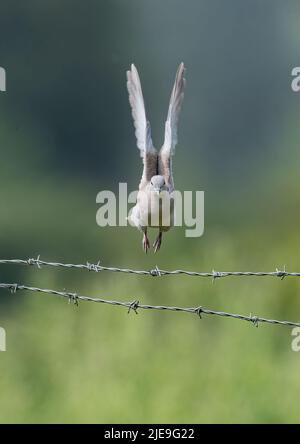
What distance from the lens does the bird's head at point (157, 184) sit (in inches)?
204

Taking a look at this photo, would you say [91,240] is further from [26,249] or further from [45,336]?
[45,336]

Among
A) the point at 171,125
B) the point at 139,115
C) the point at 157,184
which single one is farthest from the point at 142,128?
the point at 157,184

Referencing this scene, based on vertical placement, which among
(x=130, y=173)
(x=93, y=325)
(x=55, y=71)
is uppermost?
(x=55, y=71)

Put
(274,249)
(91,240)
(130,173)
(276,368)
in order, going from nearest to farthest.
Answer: (276,368), (274,249), (91,240), (130,173)

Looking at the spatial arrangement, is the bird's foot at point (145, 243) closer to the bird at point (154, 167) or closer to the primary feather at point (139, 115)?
the bird at point (154, 167)

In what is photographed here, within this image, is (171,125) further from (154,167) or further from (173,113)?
(154,167)

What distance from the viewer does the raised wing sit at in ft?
17.0

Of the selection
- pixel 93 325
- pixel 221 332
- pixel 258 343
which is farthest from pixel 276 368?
pixel 93 325

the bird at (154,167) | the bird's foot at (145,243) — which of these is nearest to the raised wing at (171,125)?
the bird at (154,167)

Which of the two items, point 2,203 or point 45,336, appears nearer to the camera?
point 45,336

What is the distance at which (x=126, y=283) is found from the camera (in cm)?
870

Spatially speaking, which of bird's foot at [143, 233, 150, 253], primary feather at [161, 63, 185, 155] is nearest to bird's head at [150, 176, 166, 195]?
primary feather at [161, 63, 185, 155]

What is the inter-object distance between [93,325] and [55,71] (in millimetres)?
9583

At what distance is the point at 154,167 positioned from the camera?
17.7 feet
